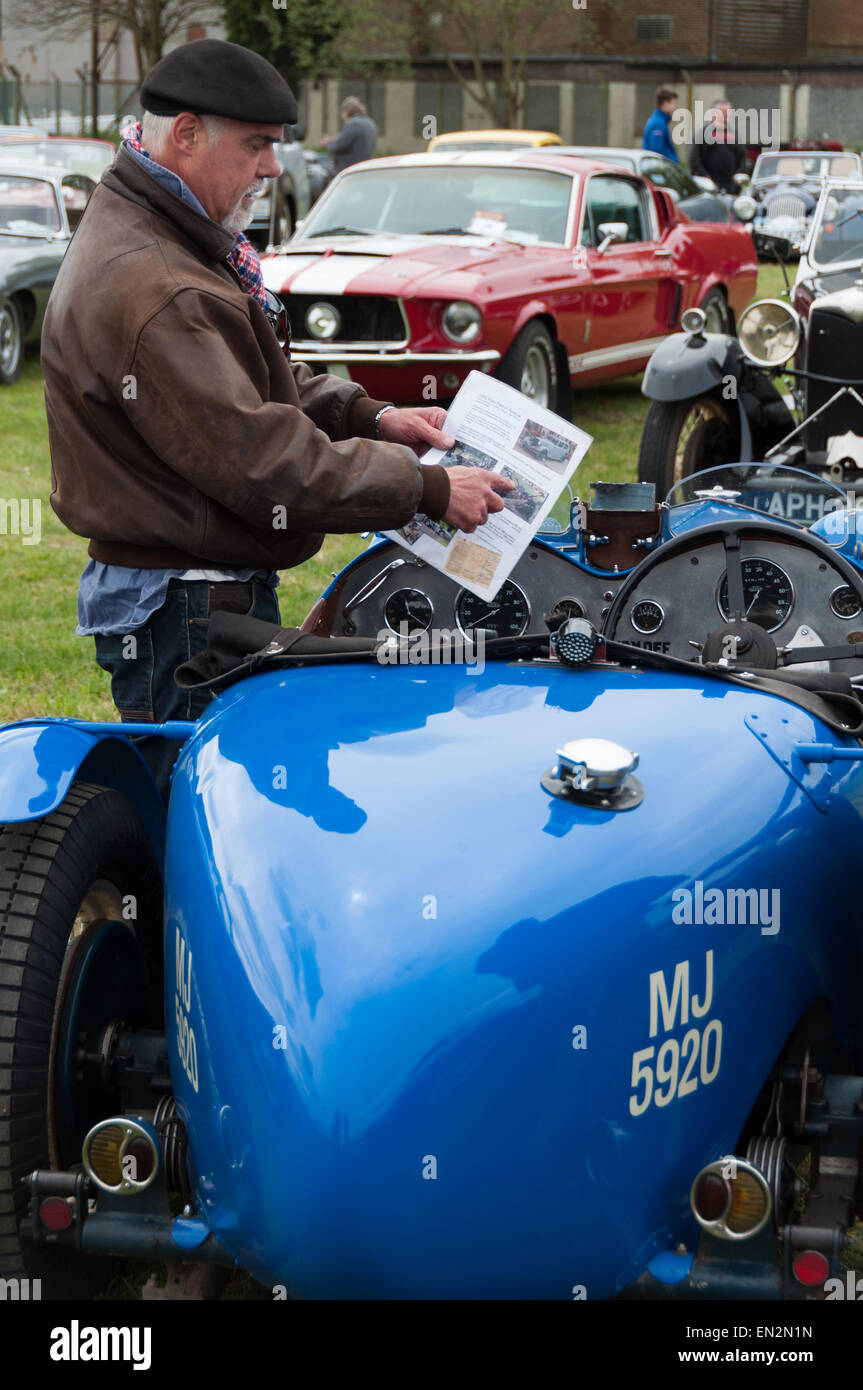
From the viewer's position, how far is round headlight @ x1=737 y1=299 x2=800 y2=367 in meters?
8.64

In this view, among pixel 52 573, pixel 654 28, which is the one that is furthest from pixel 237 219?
pixel 654 28

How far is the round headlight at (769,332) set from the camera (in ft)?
28.3

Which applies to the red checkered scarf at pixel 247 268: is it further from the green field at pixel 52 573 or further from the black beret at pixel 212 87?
the green field at pixel 52 573

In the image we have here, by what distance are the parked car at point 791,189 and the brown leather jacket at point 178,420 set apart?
230 inches

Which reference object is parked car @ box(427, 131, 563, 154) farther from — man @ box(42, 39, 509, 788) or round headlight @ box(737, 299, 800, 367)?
man @ box(42, 39, 509, 788)

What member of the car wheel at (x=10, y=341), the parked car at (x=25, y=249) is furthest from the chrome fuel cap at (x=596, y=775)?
the car wheel at (x=10, y=341)

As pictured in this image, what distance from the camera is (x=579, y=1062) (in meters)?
2.18

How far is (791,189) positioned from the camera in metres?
20.7

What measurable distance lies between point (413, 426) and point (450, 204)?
8.40m

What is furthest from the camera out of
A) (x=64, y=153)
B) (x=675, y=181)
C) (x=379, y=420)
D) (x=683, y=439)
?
(x=64, y=153)

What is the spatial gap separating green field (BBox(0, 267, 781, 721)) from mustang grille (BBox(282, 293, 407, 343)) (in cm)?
151

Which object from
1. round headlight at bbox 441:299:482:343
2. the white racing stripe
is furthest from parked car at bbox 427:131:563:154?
round headlight at bbox 441:299:482:343

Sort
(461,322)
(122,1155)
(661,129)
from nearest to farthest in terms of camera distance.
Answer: (122,1155)
(461,322)
(661,129)

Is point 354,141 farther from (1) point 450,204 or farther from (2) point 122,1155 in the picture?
(2) point 122,1155
